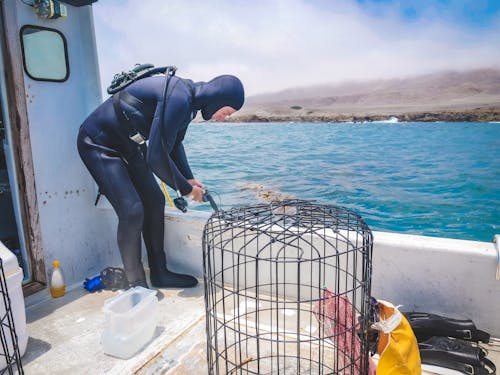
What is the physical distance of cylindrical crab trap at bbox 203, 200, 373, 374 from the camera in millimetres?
1427

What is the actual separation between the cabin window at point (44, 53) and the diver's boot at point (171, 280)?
1647 millimetres

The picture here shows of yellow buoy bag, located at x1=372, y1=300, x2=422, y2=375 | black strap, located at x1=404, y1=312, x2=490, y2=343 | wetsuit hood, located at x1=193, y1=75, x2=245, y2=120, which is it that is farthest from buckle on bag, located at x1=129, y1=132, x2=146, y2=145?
black strap, located at x1=404, y1=312, x2=490, y2=343

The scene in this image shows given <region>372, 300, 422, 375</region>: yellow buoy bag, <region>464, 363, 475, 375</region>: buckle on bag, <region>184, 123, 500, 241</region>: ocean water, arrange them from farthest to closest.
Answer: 1. <region>184, 123, 500, 241</region>: ocean water
2. <region>464, 363, 475, 375</region>: buckle on bag
3. <region>372, 300, 422, 375</region>: yellow buoy bag

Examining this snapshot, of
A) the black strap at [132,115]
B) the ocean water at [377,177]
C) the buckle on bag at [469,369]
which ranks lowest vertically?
the ocean water at [377,177]

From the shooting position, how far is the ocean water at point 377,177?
48.9ft

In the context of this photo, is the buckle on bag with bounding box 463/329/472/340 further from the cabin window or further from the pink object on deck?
the cabin window

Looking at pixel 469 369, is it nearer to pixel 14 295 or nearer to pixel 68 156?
pixel 14 295

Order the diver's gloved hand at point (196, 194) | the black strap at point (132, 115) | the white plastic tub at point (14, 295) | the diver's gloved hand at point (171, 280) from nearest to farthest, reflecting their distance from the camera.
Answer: the white plastic tub at point (14, 295) < the black strap at point (132, 115) < the diver's gloved hand at point (196, 194) < the diver's gloved hand at point (171, 280)

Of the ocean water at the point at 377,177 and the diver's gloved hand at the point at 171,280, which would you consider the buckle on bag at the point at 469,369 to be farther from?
the ocean water at the point at 377,177

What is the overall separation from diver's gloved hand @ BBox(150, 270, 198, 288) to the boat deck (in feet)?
0.16

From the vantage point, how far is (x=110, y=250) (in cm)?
312

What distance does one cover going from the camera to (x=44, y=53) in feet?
8.22

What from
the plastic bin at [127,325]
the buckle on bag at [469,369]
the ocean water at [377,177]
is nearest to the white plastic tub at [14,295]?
the plastic bin at [127,325]

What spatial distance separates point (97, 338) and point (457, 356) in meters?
1.93
